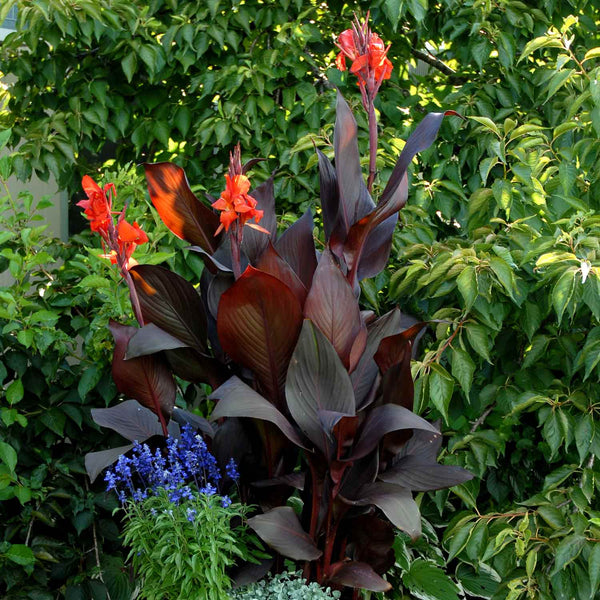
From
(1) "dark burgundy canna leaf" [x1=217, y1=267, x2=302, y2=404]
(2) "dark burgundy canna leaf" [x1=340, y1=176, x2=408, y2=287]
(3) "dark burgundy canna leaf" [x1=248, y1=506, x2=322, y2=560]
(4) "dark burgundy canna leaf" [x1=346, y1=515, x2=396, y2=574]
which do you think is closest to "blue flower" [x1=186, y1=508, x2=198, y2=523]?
(3) "dark burgundy canna leaf" [x1=248, y1=506, x2=322, y2=560]

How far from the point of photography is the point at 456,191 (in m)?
2.75

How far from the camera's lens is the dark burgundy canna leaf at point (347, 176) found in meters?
2.07

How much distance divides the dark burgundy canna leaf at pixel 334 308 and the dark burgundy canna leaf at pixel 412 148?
248mm

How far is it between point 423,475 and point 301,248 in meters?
0.67

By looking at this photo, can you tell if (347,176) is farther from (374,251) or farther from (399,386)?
(399,386)

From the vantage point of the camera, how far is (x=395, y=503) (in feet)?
6.14

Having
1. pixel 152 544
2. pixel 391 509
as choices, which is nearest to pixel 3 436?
pixel 152 544

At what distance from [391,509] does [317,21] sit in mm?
2040

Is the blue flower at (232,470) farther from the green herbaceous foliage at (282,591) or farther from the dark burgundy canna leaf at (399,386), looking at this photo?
the dark burgundy canna leaf at (399,386)

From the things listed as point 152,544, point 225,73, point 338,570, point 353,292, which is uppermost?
point 225,73

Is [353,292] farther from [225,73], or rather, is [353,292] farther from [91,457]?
[225,73]

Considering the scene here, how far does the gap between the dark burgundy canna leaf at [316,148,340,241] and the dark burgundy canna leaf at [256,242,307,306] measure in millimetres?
198

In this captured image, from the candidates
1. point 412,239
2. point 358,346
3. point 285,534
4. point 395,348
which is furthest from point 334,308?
point 412,239

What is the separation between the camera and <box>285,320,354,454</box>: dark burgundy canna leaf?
6.14 feet
